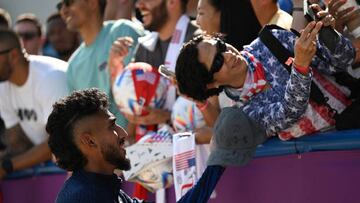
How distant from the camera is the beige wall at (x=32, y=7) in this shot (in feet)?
46.1

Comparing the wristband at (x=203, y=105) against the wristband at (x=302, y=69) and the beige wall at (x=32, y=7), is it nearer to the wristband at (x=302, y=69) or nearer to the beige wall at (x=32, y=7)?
the wristband at (x=302, y=69)

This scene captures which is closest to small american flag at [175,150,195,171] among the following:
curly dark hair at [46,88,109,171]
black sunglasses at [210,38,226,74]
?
black sunglasses at [210,38,226,74]

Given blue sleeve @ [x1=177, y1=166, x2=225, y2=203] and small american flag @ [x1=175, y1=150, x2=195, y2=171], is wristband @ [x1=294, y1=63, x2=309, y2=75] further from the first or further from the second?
small american flag @ [x1=175, y1=150, x2=195, y2=171]

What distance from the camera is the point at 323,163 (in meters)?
5.32

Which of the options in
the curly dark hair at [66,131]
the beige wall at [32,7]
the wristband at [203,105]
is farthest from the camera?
the beige wall at [32,7]

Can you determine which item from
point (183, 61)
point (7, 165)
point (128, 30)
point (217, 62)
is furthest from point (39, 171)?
point (217, 62)

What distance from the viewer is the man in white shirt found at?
25.3ft

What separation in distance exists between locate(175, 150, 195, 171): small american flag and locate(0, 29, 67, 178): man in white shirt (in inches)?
81.5

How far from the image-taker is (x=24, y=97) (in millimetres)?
7883

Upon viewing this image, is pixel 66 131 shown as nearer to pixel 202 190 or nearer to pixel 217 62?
pixel 202 190

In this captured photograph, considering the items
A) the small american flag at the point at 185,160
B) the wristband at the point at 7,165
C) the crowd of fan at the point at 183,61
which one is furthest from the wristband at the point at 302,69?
the wristband at the point at 7,165

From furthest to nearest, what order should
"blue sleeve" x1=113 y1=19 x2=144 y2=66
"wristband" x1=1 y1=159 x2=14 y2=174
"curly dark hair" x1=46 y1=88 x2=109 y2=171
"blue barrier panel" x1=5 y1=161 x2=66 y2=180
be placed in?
1. "wristband" x1=1 y1=159 x2=14 y2=174
2. "blue barrier panel" x1=5 y1=161 x2=66 y2=180
3. "blue sleeve" x1=113 y1=19 x2=144 y2=66
4. "curly dark hair" x1=46 y1=88 x2=109 y2=171

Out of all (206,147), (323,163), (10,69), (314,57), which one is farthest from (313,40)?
(10,69)

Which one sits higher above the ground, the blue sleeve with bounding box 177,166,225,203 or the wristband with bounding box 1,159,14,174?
the blue sleeve with bounding box 177,166,225,203
